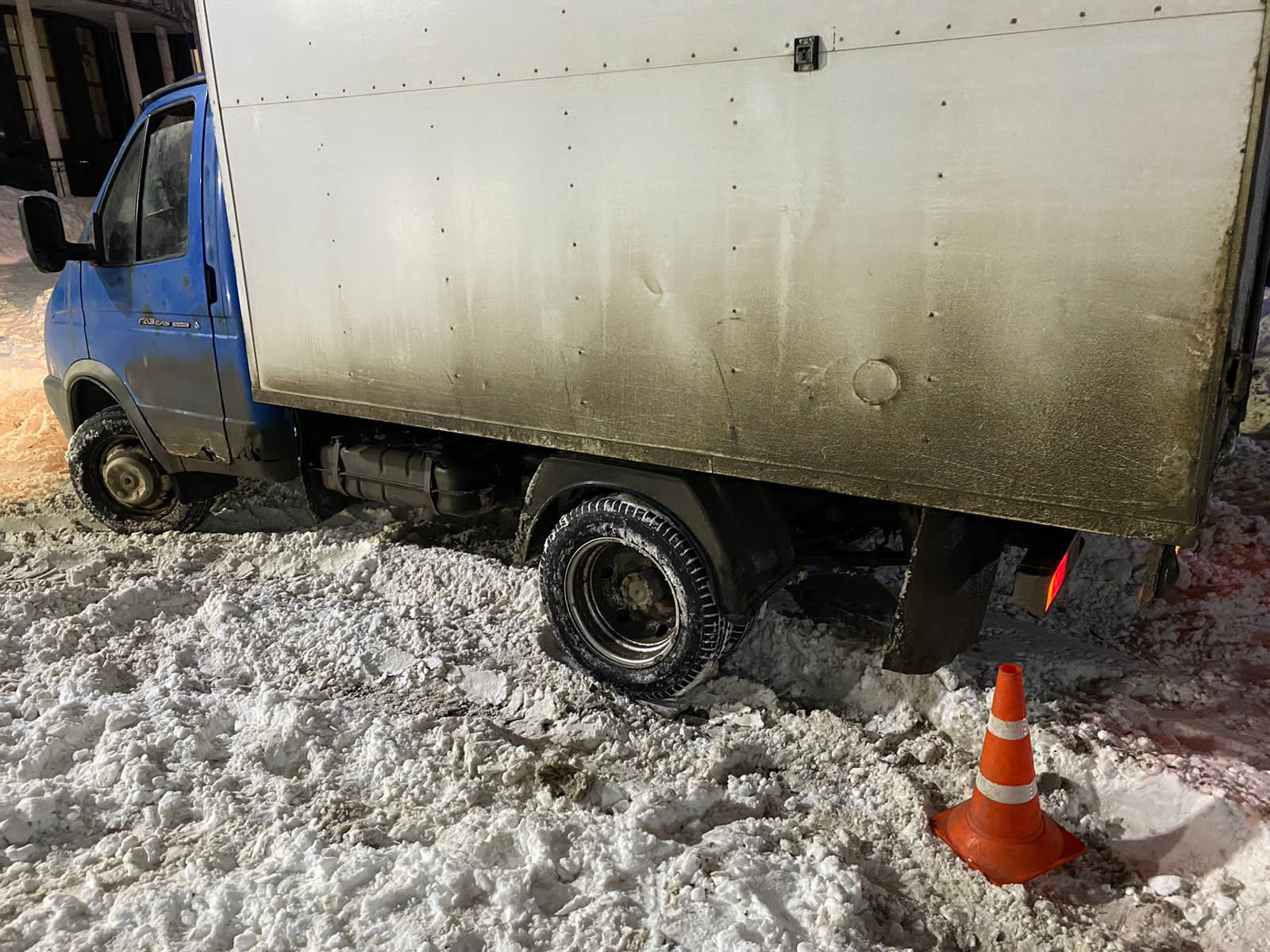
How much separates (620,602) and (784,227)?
1953 millimetres

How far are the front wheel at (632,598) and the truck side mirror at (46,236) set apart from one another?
333 cm

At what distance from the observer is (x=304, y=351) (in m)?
4.27

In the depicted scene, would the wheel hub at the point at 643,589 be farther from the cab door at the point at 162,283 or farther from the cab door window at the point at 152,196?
the cab door window at the point at 152,196

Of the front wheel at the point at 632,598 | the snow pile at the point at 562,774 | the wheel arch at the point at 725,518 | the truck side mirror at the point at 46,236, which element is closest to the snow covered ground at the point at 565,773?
the snow pile at the point at 562,774

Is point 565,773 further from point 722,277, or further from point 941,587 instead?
point 722,277

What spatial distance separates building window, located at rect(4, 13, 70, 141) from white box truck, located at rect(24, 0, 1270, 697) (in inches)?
669

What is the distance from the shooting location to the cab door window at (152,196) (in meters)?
4.77

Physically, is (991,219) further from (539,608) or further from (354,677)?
(354,677)

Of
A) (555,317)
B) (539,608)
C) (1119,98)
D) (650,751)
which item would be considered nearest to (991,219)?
(1119,98)

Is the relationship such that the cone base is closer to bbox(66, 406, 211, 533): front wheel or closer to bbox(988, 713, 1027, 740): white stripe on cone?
bbox(988, 713, 1027, 740): white stripe on cone

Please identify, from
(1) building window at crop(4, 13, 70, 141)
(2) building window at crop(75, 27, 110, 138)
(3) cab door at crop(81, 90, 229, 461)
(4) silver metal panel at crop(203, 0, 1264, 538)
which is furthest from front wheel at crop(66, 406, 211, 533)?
(2) building window at crop(75, 27, 110, 138)

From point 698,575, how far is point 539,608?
136 cm

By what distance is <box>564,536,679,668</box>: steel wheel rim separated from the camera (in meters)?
3.91

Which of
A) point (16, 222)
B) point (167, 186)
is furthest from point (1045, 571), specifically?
point (16, 222)
